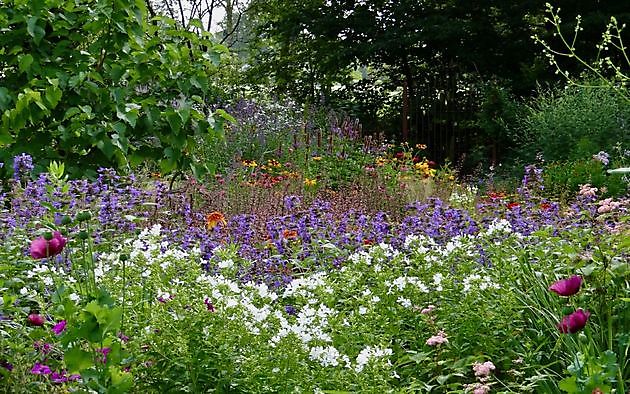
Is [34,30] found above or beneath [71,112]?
above

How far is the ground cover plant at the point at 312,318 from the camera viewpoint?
1965 mm

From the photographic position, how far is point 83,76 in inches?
160

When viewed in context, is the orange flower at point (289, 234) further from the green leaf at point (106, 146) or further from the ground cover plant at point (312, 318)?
the green leaf at point (106, 146)

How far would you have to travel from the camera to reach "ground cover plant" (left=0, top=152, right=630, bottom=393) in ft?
6.45

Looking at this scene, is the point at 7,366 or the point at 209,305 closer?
the point at 209,305

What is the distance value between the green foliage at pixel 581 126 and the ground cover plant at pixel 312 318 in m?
4.98

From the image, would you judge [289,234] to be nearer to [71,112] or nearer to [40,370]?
[71,112]

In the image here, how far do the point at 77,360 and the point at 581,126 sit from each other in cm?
741

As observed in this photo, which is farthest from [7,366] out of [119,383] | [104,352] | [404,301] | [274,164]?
[274,164]

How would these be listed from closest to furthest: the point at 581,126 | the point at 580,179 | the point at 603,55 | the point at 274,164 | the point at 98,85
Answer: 1. the point at 98,85
2. the point at 580,179
3. the point at 274,164
4. the point at 581,126
5. the point at 603,55

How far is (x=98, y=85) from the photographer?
4453 millimetres

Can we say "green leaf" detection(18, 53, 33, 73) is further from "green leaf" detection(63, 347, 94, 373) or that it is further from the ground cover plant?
"green leaf" detection(63, 347, 94, 373)

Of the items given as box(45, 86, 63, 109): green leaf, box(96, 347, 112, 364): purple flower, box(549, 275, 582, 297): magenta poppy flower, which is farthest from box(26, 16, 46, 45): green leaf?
box(549, 275, 582, 297): magenta poppy flower

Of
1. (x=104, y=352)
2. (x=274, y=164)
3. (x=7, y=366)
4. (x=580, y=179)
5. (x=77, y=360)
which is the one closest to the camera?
(x=77, y=360)
